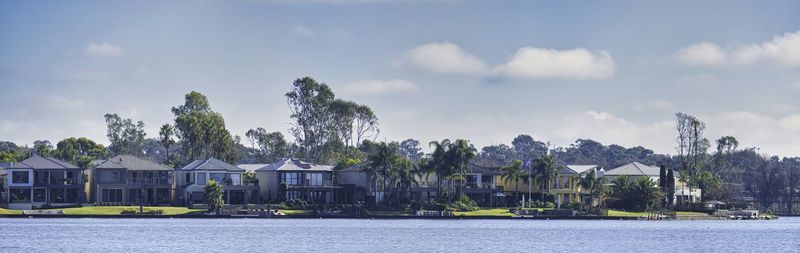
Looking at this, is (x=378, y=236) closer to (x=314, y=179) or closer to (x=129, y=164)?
(x=314, y=179)

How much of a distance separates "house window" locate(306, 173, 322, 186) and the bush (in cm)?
643

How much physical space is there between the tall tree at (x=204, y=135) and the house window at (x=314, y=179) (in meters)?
23.5

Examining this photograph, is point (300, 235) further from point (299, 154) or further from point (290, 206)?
point (299, 154)

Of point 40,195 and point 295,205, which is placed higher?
point 40,195

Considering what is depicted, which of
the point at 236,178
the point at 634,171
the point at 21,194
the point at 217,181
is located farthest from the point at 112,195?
the point at 634,171

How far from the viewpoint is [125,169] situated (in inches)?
5330

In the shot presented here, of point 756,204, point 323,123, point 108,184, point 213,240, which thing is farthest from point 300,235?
point 756,204

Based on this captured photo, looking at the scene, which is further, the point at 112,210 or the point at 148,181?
the point at 148,181

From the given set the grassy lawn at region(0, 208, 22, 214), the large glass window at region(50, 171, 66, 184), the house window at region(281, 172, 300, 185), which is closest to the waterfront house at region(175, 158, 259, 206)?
the house window at region(281, 172, 300, 185)

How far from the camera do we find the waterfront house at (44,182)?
131375 mm

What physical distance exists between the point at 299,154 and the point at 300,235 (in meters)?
78.6

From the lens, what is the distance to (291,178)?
458 feet

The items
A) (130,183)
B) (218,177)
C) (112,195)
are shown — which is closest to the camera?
(112,195)

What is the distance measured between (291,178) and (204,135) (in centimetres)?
2352
